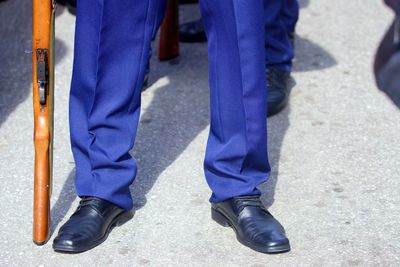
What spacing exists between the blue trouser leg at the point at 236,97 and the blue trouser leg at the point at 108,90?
238 millimetres

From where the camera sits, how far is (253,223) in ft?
10.7

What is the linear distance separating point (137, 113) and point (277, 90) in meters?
1.19

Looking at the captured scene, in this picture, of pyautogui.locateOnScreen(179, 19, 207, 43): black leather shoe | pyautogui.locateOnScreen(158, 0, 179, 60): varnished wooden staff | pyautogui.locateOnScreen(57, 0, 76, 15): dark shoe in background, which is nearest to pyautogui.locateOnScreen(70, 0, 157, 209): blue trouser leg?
pyautogui.locateOnScreen(158, 0, 179, 60): varnished wooden staff

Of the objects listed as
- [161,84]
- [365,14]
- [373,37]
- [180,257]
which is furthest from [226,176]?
[365,14]

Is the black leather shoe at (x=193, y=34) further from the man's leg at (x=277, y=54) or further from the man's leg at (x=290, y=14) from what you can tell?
the man's leg at (x=277, y=54)

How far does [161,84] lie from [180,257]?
159 centimetres

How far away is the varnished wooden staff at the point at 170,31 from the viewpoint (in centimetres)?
481

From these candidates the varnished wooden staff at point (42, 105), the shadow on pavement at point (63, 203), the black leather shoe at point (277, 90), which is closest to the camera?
the varnished wooden staff at point (42, 105)

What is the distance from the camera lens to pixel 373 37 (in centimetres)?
525

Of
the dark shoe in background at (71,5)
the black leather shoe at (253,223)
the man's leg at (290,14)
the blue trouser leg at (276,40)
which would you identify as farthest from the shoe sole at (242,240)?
the dark shoe in background at (71,5)

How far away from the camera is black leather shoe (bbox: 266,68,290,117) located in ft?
14.2

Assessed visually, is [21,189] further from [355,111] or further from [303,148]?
[355,111]

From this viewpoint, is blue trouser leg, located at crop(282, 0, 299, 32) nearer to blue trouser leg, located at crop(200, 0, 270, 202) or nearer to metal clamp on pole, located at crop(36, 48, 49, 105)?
Result: blue trouser leg, located at crop(200, 0, 270, 202)

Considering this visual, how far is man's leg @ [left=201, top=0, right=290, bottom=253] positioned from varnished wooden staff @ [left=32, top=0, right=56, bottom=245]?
50 centimetres
